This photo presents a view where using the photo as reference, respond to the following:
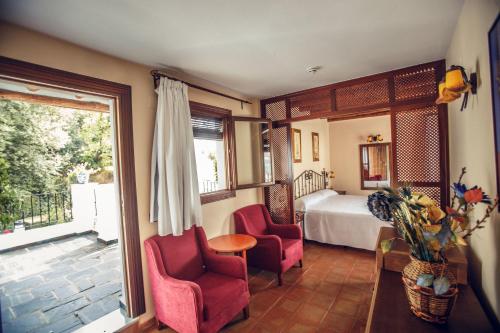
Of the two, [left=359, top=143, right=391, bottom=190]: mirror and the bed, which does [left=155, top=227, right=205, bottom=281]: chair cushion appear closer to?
the bed

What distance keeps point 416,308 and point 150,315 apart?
217cm

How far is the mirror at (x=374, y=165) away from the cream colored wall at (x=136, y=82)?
4392 millimetres

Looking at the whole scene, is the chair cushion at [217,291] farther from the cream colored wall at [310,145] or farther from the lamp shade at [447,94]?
the cream colored wall at [310,145]

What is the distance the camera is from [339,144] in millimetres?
6609

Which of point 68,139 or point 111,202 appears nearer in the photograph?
point 111,202

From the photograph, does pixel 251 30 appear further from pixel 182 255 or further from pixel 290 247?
pixel 290 247

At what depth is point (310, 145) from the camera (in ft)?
18.7

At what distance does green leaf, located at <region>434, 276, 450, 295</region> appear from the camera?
3.11 feet

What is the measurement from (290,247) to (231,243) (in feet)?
2.68

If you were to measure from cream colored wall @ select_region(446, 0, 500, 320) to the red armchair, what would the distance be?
1.76m

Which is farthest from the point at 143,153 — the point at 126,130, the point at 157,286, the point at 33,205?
the point at 33,205

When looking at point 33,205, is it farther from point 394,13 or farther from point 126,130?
point 394,13

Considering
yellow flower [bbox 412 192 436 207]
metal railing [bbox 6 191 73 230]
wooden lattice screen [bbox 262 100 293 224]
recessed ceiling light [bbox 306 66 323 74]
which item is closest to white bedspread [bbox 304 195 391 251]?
wooden lattice screen [bbox 262 100 293 224]

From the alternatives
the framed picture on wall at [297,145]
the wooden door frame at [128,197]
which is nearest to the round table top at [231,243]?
the wooden door frame at [128,197]
